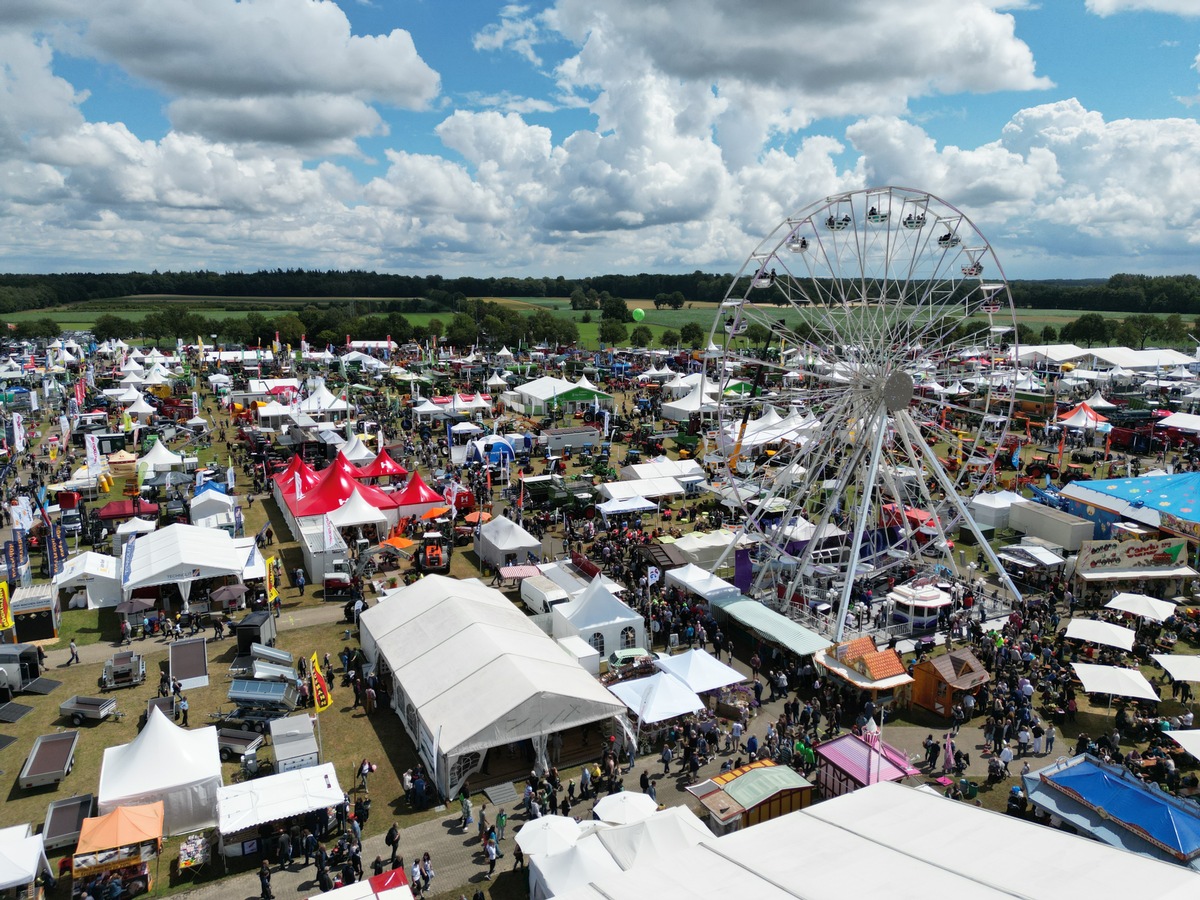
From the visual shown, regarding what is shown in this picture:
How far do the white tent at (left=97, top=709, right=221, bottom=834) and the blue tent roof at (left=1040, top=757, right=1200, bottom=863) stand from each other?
16.3 metres

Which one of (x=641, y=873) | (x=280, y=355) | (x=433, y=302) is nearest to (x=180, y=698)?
(x=641, y=873)

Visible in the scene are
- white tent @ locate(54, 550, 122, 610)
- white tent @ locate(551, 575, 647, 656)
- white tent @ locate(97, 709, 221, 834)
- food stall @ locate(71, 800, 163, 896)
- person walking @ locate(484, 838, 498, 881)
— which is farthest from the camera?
white tent @ locate(54, 550, 122, 610)

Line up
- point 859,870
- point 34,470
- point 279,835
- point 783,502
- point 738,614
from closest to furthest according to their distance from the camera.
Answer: point 859,870, point 279,835, point 738,614, point 783,502, point 34,470

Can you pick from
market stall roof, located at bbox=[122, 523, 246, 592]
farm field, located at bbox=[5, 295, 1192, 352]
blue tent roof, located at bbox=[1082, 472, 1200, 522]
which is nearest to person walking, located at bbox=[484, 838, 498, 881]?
market stall roof, located at bbox=[122, 523, 246, 592]

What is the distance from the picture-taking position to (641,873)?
32.6 ft

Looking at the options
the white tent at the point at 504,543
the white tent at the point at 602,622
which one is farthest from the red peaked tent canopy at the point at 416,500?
the white tent at the point at 602,622

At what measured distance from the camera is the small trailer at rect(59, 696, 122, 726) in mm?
19000

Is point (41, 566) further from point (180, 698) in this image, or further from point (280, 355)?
point (280, 355)

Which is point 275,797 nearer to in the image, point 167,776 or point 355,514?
point 167,776

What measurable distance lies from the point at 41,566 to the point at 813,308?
97.1ft

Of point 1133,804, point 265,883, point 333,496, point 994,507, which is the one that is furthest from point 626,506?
point 265,883

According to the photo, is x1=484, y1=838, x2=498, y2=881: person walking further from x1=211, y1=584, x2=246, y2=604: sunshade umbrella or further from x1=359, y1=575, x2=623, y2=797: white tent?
x1=211, y1=584, x2=246, y2=604: sunshade umbrella

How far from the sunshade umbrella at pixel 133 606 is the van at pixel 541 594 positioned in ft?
38.4

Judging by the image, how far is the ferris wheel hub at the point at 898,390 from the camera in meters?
23.1
